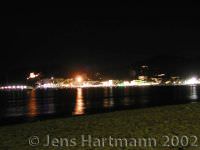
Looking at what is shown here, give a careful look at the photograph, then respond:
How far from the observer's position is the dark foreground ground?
9.77m

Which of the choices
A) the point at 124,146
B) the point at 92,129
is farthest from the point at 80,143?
the point at 92,129

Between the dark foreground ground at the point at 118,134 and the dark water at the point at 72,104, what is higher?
the dark foreground ground at the point at 118,134

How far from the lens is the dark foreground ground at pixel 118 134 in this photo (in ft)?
32.1

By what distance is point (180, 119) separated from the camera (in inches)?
534

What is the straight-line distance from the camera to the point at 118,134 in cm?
1122
